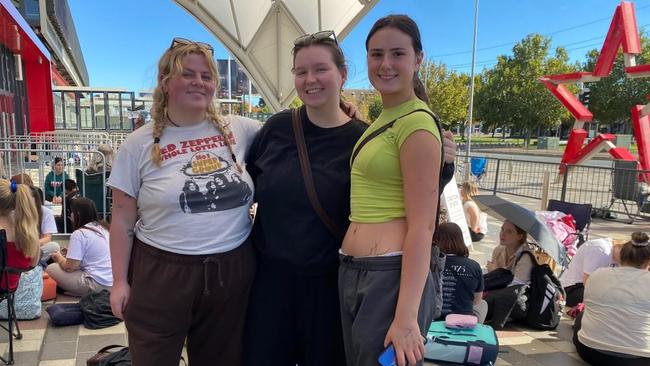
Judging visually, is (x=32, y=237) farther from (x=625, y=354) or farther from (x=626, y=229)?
(x=626, y=229)

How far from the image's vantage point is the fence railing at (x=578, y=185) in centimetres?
1089

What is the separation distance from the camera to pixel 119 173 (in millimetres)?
1934

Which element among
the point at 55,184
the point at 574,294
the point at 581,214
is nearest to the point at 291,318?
the point at 574,294

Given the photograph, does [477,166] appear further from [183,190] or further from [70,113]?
[70,113]

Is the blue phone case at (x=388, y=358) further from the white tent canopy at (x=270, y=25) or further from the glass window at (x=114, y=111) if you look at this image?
the glass window at (x=114, y=111)

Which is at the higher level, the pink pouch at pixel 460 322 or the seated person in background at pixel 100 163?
the seated person in background at pixel 100 163

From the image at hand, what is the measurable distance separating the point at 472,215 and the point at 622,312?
455 centimetres

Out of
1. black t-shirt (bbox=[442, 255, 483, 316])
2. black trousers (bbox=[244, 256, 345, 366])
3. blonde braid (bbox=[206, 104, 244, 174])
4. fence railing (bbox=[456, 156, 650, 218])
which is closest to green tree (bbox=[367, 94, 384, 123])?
blonde braid (bbox=[206, 104, 244, 174])

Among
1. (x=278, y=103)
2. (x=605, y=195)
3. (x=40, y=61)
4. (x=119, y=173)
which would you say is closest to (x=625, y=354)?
(x=119, y=173)

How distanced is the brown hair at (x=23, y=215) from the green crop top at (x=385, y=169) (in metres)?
3.06

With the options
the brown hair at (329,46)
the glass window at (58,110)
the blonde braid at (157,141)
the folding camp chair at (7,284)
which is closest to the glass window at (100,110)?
the glass window at (58,110)

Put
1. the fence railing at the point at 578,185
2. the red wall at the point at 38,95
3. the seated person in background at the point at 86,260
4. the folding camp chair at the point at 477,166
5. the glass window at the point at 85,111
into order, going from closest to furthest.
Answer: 1. the seated person in background at the point at 86,260
2. the fence railing at the point at 578,185
3. the folding camp chair at the point at 477,166
4. the red wall at the point at 38,95
5. the glass window at the point at 85,111

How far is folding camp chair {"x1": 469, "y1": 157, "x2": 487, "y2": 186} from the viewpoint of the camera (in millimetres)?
14969

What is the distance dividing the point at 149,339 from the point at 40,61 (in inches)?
921
